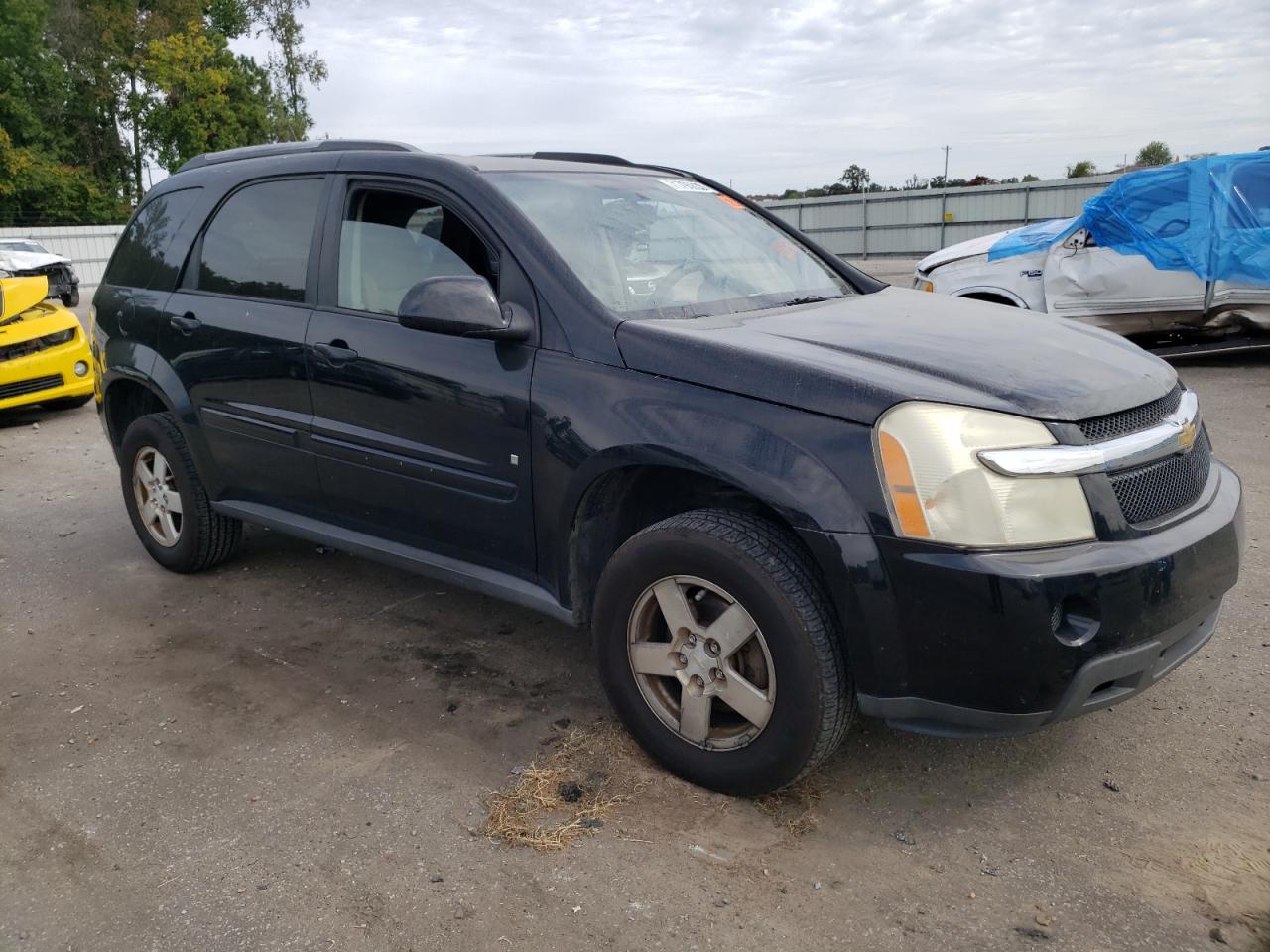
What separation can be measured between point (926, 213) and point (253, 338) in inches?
998

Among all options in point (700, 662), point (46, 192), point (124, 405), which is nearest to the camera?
point (700, 662)

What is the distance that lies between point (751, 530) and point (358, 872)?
4.47ft

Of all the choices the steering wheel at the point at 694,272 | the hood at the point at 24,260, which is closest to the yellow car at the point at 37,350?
the steering wheel at the point at 694,272

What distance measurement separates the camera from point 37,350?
29.0ft

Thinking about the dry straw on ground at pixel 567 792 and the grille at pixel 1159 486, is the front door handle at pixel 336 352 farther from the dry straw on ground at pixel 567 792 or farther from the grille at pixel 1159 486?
the grille at pixel 1159 486

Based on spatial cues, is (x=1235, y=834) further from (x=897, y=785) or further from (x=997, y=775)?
(x=897, y=785)

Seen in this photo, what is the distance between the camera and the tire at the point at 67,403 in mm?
9641

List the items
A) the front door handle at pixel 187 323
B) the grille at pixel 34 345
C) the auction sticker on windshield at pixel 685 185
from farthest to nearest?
the grille at pixel 34 345
the front door handle at pixel 187 323
the auction sticker on windshield at pixel 685 185

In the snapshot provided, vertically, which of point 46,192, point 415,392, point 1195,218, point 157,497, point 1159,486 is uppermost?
point 46,192

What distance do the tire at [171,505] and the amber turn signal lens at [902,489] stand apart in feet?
11.1

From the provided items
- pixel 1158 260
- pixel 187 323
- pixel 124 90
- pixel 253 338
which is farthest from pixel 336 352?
pixel 124 90

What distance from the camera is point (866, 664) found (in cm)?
261

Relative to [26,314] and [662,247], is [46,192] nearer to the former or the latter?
[26,314]

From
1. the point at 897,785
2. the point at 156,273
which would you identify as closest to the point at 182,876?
the point at 897,785
